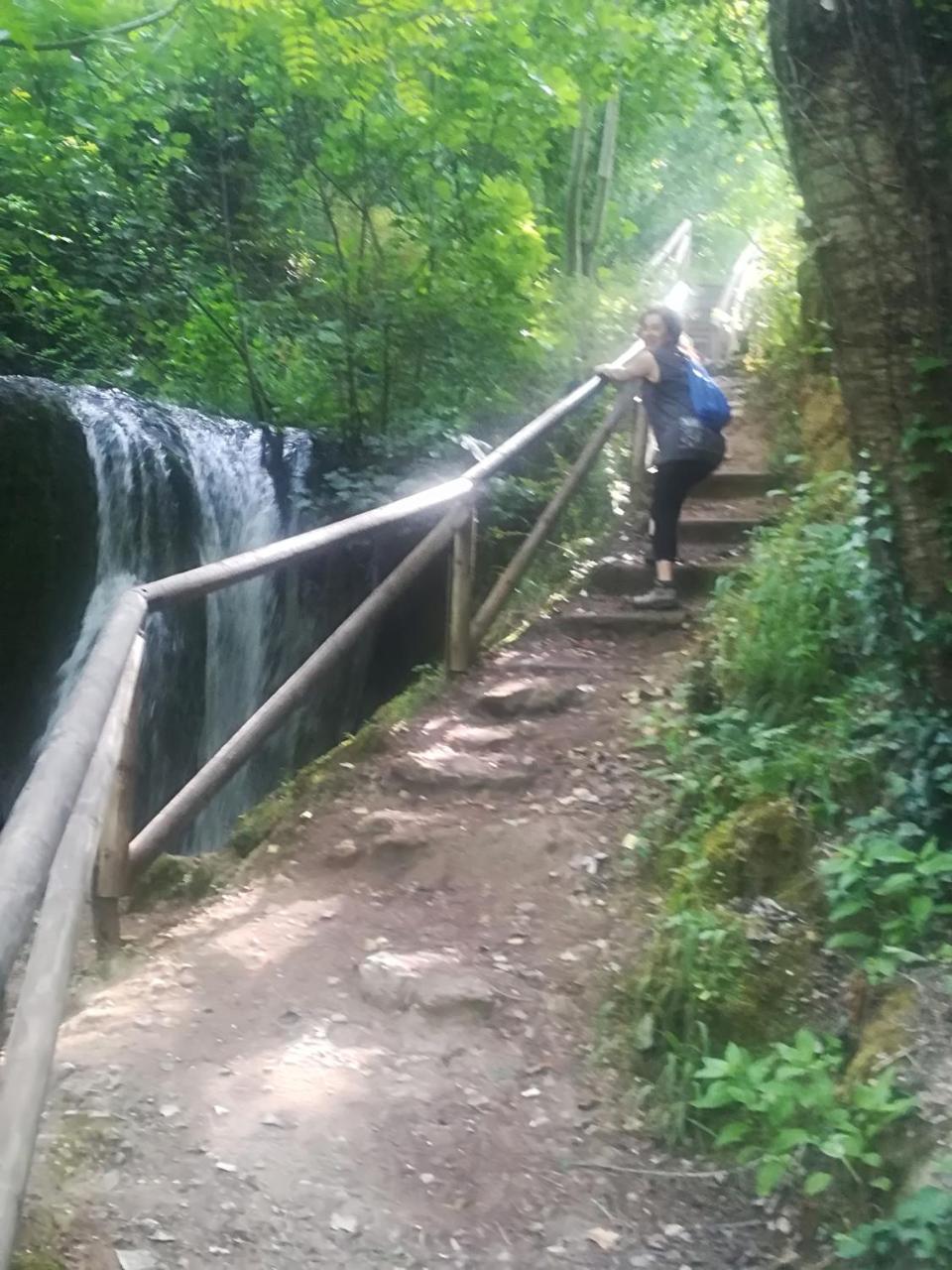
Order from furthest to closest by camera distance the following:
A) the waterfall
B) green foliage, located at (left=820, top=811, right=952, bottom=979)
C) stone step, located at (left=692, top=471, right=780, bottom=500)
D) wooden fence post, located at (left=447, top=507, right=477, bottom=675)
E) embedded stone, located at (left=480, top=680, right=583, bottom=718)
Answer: the waterfall, stone step, located at (left=692, top=471, right=780, bottom=500), wooden fence post, located at (left=447, top=507, right=477, bottom=675), embedded stone, located at (left=480, top=680, right=583, bottom=718), green foliage, located at (left=820, top=811, right=952, bottom=979)

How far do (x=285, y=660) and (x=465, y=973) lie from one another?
Result: 588 centimetres

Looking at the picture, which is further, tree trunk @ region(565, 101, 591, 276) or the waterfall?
tree trunk @ region(565, 101, 591, 276)

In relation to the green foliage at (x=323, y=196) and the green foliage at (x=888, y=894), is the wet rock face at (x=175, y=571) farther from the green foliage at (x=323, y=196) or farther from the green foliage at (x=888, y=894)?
the green foliage at (x=888, y=894)

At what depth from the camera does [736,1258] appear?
7.89 feet

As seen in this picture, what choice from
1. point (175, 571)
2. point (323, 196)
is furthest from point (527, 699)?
point (323, 196)

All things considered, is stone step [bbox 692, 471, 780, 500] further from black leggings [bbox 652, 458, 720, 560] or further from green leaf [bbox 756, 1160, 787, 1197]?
green leaf [bbox 756, 1160, 787, 1197]

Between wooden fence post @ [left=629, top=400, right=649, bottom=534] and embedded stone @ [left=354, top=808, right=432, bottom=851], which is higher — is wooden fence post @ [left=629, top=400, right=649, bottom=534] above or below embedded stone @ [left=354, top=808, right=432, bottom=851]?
above

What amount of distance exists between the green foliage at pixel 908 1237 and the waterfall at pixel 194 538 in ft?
20.9

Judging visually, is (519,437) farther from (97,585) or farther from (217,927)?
(97,585)

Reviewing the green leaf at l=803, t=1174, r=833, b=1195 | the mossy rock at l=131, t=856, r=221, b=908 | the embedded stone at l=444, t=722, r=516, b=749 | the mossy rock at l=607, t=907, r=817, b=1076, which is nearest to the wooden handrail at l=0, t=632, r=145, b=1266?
the green leaf at l=803, t=1174, r=833, b=1195

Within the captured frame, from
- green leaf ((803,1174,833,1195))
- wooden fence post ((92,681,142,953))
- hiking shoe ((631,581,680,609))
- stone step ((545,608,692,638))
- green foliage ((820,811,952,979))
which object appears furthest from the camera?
hiking shoe ((631,581,680,609))

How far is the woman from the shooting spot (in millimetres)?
6145

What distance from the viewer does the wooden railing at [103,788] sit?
1.49 meters

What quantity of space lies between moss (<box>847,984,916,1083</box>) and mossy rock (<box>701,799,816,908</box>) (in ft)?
1.98
